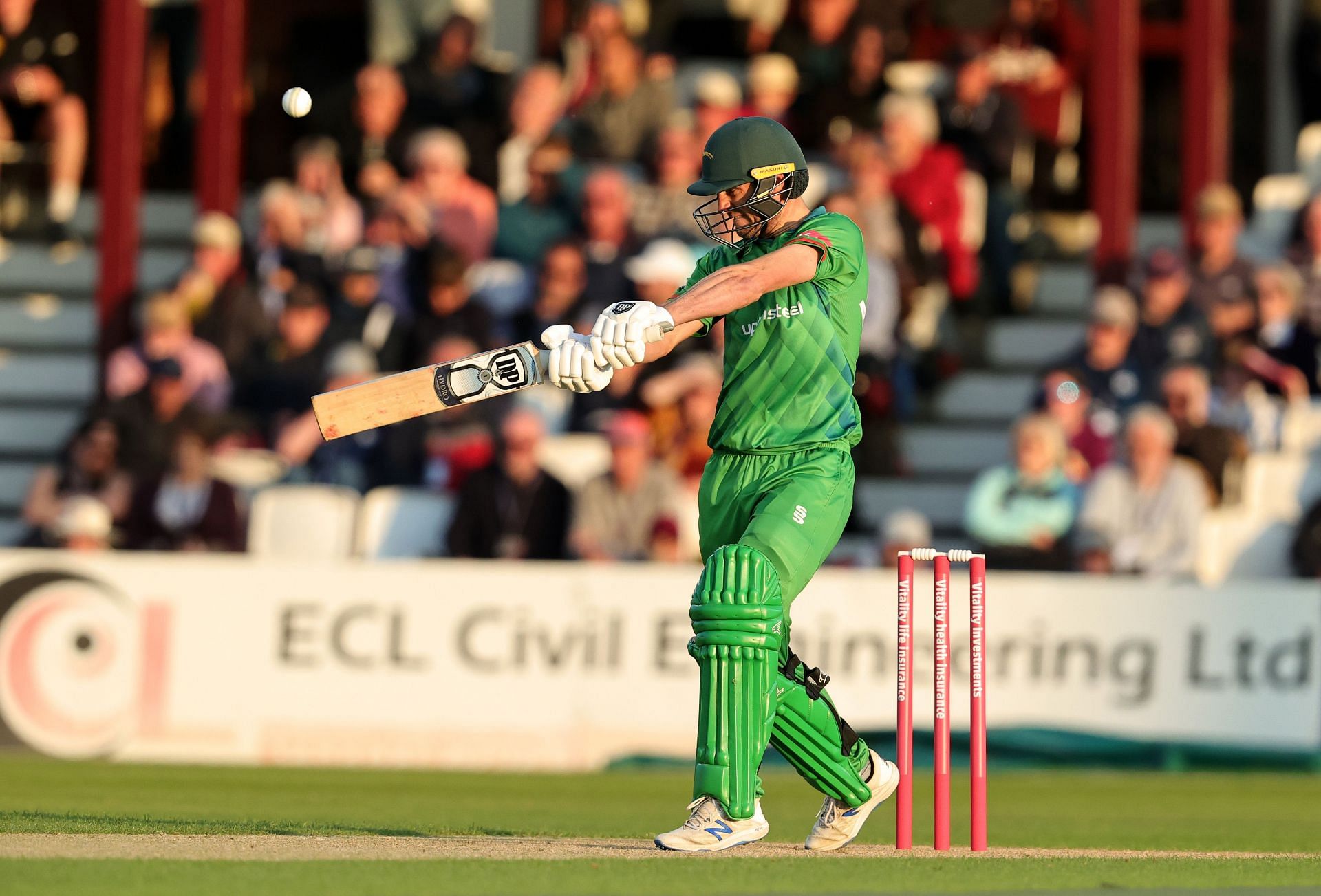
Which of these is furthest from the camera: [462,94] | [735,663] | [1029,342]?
[462,94]

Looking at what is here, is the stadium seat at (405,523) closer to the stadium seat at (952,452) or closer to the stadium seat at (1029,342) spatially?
the stadium seat at (952,452)

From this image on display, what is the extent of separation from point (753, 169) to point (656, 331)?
0.61 m

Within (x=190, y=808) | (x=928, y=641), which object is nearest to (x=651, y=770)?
(x=928, y=641)

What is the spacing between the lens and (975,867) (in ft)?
19.4

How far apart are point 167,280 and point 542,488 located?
4579 millimetres

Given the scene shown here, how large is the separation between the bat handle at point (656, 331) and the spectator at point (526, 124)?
26.8ft

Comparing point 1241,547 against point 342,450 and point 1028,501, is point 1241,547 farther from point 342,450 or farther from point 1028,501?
point 342,450

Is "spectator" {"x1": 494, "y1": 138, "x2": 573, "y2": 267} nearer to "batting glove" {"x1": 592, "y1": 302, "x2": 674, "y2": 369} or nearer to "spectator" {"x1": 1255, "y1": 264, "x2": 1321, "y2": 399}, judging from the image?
"spectator" {"x1": 1255, "y1": 264, "x2": 1321, "y2": 399}

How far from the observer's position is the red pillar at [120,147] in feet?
47.4

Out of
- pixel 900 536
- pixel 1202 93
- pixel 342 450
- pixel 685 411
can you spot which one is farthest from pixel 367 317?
pixel 1202 93

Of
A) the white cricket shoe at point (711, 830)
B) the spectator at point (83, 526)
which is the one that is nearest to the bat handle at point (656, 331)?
the white cricket shoe at point (711, 830)

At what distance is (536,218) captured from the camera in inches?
532

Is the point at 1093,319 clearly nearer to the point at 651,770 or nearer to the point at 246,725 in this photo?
the point at 651,770

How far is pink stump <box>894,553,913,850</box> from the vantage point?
20.7 ft
